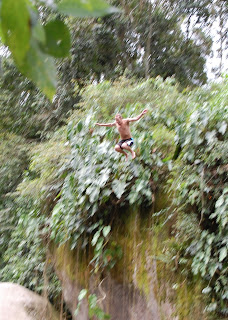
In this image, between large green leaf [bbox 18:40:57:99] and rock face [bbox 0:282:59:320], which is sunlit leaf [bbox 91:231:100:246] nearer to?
rock face [bbox 0:282:59:320]

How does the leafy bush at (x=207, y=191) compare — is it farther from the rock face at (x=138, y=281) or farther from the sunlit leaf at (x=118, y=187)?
the sunlit leaf at (x=118, y=187)

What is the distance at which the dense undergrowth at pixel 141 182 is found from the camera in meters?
3.18

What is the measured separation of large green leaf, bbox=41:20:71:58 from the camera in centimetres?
59

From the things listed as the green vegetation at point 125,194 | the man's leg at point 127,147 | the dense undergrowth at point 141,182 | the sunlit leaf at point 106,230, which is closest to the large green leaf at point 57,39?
the green vegetation at point 125,194

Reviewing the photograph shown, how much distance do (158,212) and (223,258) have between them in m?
0.98

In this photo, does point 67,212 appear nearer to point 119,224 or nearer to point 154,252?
point 119,224

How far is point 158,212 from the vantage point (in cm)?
378

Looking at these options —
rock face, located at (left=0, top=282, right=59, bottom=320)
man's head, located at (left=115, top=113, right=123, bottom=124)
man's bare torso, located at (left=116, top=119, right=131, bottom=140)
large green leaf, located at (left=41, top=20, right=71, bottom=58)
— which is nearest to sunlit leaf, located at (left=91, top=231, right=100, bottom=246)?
man's bare torso, located at (left=116, top=119, right=131, bottom=140)

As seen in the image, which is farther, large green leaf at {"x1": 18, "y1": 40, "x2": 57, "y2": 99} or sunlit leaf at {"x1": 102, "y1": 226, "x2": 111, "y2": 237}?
sunlit leaf at {"x1": 102, "y1": 226, "x2": 111, "y2": 237}

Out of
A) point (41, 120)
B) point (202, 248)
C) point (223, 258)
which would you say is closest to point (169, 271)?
point (202, 248)

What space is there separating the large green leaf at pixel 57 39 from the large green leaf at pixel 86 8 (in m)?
0.06

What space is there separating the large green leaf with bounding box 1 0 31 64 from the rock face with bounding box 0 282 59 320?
16.5 feet

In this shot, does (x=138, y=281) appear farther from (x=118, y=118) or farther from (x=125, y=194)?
(x=118, y=118)

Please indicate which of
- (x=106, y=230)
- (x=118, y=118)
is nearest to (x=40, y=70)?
(x=118, y=118)
